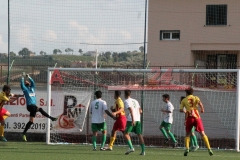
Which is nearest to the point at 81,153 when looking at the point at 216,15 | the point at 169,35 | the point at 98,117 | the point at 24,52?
the point at 98,117

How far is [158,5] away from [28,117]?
17931mm

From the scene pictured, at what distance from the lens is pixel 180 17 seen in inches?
1586

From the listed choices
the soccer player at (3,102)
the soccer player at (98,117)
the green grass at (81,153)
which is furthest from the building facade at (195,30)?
the soccer player at (98,117)

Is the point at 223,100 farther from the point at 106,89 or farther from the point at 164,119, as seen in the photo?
the point at 106,89

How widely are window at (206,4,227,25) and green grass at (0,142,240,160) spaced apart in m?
19.2

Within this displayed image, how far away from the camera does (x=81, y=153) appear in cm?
1970

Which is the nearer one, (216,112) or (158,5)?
(216,112)

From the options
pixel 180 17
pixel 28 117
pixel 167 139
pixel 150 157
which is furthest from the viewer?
pixel 180 17

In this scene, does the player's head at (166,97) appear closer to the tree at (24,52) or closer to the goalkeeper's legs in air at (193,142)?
the goalkeeper's legs in air at (193,142)

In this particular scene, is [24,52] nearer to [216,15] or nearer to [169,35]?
[169,35]

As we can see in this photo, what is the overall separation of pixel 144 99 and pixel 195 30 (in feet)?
54.7

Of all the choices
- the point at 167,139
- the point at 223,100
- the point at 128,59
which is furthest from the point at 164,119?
the point at 128,59

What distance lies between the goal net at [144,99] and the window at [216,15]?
15793mm

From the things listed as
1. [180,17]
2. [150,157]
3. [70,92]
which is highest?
[180,17]
